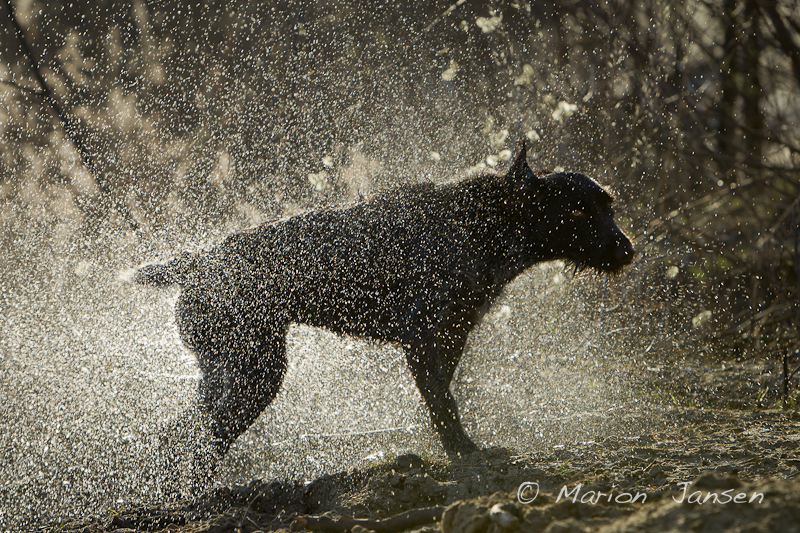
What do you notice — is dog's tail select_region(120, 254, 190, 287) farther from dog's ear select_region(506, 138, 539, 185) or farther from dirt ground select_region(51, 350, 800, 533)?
dog's ear select_region(506, 138, 539, 185)

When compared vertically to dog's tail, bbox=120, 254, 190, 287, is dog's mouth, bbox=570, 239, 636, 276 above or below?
below

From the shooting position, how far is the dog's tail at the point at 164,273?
433 cm

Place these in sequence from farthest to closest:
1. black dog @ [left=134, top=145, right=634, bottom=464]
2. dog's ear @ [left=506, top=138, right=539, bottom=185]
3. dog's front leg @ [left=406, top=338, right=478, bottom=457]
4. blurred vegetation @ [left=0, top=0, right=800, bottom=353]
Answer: blurred vegetation @ [left=0, top=0, right=800, bottom=353] < dog's ear @ [left=506, top=138, right=539, bottom=185] < black dog @ [left=134, top=145, right=634, bottom=464] < dog's front leg @ [left=406, top=338, right=478, bottom=457]

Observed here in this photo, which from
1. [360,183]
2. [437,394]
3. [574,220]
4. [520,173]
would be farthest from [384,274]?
[360,183]

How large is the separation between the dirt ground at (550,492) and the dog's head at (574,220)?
3.95 feet

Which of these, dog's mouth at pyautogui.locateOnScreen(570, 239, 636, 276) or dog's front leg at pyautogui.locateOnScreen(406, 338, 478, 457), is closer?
dog's front leg at pyautogui.locateOnScreen(406, 338, 478, 457)

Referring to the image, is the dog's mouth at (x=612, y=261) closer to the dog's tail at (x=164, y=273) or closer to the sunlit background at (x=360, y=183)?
the sunlit background at (x=360, y=183)

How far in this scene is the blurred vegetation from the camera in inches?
222

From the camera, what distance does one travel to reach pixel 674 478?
264cm

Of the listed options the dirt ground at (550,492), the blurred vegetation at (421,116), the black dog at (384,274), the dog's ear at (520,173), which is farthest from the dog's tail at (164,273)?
the blurred vegetation at (421,116)

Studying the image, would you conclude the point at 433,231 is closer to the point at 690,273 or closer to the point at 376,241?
the point at 376,241

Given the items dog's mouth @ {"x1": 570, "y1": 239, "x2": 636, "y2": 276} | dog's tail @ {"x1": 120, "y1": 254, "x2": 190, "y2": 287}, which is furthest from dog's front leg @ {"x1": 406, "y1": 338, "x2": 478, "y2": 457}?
dog's tail @ {"x1": 120, "y1": 254, "x2": 190, "y2": 287}

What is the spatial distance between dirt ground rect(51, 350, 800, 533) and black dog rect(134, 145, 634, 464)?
786 mm

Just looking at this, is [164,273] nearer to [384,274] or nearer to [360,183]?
[384,274]
